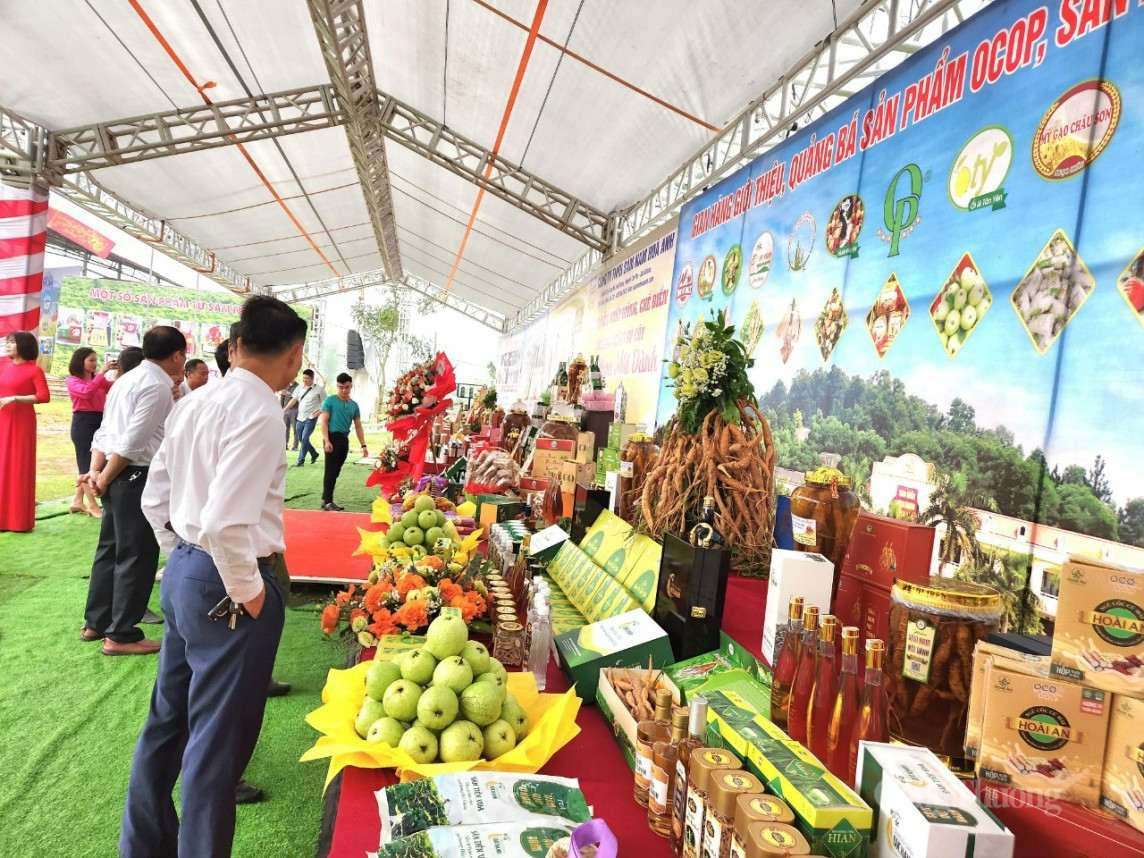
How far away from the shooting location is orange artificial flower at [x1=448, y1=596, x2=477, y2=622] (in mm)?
2002

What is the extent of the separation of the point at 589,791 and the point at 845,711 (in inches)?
20.4

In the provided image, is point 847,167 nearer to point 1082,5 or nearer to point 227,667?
point 1082,5

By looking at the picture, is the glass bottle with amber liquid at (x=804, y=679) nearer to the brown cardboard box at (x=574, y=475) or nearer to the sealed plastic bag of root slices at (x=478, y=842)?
the sealed plastic bag of root slices at (x=478, y=842)

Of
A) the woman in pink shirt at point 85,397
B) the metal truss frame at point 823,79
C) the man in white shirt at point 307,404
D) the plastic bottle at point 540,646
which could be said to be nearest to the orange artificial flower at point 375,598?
the plastic bottle at point 540,646

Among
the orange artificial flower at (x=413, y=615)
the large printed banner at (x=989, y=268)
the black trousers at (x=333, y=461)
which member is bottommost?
the black trousers at (x=333, y=461)

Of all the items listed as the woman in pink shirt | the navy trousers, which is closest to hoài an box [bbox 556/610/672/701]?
the navy trousers

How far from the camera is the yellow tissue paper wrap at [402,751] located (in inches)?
51.8

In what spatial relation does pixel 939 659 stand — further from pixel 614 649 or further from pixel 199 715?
pixel 199 715

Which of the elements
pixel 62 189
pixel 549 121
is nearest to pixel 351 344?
pixel 62 189

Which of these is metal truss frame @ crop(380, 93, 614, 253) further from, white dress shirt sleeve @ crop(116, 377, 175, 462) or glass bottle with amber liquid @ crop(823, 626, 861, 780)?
glass bottle with amber liquid @ crop(823, 626, 861, 780)

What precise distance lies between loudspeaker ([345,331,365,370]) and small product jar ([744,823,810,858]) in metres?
23.1

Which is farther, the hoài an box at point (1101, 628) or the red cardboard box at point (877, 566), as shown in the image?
the red cardboard box at point (877, 566)

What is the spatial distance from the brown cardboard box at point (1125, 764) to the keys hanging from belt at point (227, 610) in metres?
1.80

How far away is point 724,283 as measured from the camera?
502 centimetres
